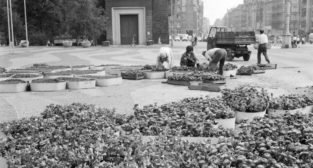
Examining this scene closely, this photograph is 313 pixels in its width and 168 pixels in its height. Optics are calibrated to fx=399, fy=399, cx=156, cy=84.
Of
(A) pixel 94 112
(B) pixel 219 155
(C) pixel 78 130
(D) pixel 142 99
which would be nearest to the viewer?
(B) pixel 219 155

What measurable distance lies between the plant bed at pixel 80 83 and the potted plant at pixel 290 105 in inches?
294

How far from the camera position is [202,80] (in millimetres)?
14023

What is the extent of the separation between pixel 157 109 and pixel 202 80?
6.33m

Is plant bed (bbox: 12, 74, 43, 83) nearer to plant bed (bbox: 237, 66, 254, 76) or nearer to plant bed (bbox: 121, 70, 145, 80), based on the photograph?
plant bed (bbox: 121, 70, 145, 80)

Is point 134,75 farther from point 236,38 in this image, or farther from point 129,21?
point 129,21

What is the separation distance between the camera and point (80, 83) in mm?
14383

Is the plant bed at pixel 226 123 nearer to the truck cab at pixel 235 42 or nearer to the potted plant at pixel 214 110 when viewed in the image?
the potted plant at pixel 214 110

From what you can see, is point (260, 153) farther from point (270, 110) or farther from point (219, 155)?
point (270, 110)

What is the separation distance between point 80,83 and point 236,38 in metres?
14.9

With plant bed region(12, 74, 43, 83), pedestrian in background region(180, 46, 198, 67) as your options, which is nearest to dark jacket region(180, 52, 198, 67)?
pedestrian in background region(180, 46, 198, 67)

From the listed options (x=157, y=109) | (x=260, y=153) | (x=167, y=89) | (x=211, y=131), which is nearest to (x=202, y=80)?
(x=167, y=89)

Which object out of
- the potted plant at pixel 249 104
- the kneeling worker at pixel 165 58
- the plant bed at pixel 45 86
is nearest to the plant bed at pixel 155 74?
the kneeling worker at pixel 165 58

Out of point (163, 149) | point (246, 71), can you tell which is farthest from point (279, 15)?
point (163, 149)

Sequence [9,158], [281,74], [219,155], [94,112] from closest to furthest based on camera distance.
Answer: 1. [219,155]
2. [9,158]
3. [94,112]
4. [281,74]
